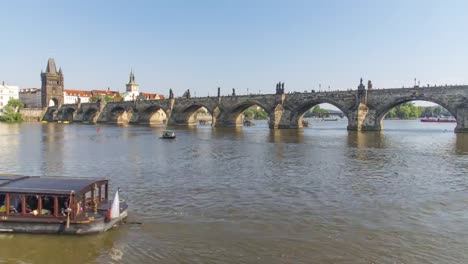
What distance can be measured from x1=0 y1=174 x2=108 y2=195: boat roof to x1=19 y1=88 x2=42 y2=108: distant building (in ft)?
596

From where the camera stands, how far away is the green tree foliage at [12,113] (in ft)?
410

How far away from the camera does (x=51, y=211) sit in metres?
13.0

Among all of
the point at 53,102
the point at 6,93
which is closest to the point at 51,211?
the point at 6,93

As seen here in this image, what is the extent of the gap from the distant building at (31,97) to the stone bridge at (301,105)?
7434 centimetres

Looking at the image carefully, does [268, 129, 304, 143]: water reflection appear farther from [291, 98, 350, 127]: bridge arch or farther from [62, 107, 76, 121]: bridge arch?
[62, 107, 76, 121]: bridge arch

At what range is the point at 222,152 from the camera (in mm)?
37875

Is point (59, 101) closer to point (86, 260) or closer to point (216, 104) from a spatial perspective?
point (216, 104)

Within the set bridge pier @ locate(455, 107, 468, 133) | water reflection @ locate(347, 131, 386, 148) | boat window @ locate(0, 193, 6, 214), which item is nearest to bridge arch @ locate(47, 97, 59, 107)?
water reflection @ locate(347, 131, 386, 148)

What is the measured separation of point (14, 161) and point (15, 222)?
64.1ft

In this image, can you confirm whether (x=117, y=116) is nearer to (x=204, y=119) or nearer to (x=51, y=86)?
(x=204, y=119)

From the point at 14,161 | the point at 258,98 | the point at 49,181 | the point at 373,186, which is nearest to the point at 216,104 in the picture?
the point at 258,98

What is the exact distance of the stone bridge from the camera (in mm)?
59812

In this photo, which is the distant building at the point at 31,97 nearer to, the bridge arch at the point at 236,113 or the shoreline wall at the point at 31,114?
the shoreline wall at the point at 31,114

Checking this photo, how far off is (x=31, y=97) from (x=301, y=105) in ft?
494
